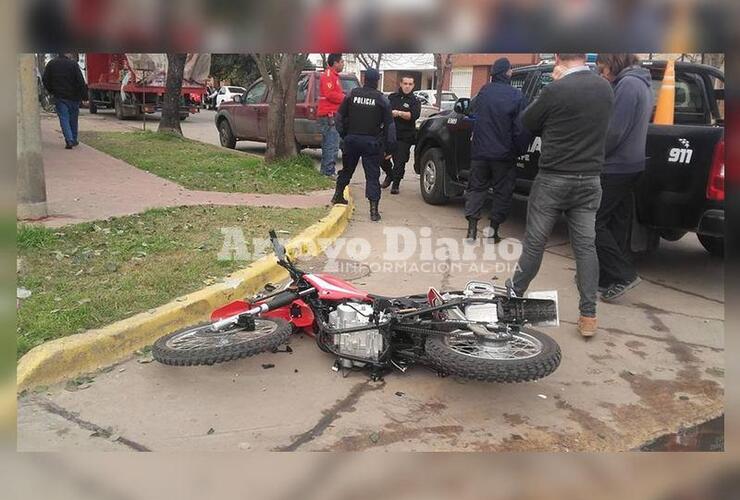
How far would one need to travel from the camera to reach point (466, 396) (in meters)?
3.63

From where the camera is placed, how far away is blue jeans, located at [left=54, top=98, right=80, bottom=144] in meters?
11.9

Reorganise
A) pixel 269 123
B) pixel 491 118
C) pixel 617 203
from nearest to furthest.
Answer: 1. pixel 617 203
2. pixel 491 118
3. pixel 269 123

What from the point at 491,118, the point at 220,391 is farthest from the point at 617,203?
the point at 220,391

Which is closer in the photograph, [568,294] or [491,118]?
[568,294]

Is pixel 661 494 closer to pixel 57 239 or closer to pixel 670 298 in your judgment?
pixel 670 298

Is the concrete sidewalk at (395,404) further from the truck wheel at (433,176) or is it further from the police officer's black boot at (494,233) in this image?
the truck wheel at (433,176)

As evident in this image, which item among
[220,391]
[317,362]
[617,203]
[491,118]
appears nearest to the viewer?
[220,391]

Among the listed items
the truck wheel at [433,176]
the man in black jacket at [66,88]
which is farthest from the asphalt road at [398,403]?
the man in black jacket at [66,88]

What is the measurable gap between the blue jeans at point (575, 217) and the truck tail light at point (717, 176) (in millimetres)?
1044

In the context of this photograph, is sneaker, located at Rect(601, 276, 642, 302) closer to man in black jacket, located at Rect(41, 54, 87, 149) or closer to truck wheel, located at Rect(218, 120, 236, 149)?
man in black jacket, located at Rect(41, 54, 87, 149)

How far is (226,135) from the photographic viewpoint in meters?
15.2

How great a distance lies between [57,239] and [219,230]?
1495 millimetres

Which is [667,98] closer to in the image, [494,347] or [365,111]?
[365,111]

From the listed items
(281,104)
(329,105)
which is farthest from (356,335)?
(281,104)
